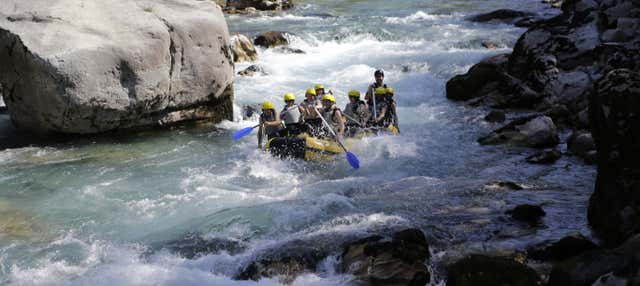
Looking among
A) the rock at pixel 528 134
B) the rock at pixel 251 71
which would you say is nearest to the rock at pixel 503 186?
the rock at pixel 528 134

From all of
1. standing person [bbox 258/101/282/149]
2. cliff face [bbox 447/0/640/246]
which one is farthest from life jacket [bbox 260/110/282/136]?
cliff face [bbox 447/0/640/246]

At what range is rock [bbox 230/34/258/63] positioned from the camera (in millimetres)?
16641

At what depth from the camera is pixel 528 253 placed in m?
5.54

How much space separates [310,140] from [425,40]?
34.6ft

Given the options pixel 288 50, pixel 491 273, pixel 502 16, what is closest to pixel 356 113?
pixel 491 273

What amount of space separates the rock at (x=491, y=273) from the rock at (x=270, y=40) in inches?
557

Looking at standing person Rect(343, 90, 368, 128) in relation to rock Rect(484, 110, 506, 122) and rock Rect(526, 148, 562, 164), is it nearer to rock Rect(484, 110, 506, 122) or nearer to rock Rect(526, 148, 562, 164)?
rock Rect(484, 110, 506, 122)

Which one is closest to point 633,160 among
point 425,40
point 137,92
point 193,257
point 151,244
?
point 193,257

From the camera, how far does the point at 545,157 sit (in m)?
8.93

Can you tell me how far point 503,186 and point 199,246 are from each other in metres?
3.63

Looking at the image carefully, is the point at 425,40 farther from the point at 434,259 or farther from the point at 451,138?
the point at 434,259

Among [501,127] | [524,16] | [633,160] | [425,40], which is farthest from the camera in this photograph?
[524,16]

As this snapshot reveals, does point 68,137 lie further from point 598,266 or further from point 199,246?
point 598,266

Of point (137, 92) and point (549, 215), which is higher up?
point (137, 92)
